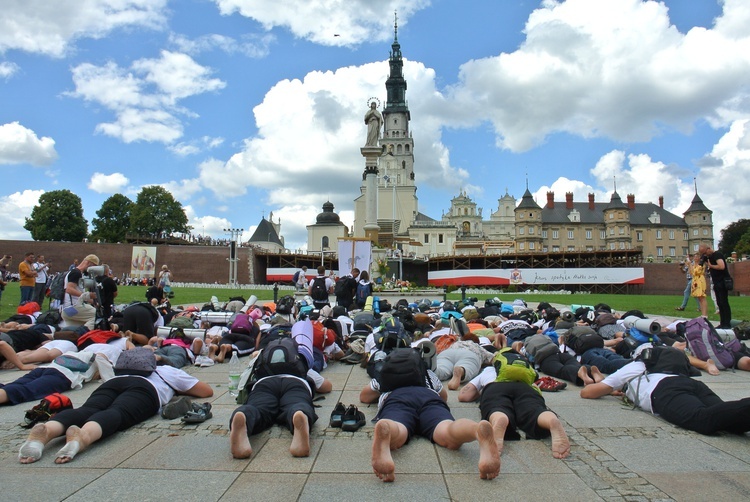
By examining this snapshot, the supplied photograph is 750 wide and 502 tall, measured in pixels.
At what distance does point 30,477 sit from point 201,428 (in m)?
1.45

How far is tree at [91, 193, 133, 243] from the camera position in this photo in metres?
72.0

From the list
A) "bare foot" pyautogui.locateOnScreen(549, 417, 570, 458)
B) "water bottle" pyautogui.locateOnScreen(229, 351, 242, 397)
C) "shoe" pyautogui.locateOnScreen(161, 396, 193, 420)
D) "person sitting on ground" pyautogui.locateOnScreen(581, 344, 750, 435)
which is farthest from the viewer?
"water bottle" pyautogui.locateOnScreen(229, 351, 242, 397)

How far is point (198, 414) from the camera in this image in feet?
15.7

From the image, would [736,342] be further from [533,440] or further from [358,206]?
[358,206]

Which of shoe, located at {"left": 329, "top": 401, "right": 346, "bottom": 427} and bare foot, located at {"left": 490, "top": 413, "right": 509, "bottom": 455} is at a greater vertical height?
bare foot, located at {"left": 490, "top": 413, "right": 509, "bottom": 455}

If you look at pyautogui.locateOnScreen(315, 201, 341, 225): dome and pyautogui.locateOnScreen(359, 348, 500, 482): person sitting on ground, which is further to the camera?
pyautogui.locateOnScreen(315, 201, 341, 225): dome

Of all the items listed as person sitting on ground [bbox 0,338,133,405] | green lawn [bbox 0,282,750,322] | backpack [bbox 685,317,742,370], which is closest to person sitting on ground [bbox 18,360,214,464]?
person sitting on ground [bbox 0,338,133,405]

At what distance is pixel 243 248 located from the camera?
57719 millimetres

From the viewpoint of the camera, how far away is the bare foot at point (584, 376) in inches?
238

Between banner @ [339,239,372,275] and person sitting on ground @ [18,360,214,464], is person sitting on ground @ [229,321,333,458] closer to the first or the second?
person sitting on ground @ [18,360,214,464]

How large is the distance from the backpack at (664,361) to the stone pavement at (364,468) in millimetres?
624

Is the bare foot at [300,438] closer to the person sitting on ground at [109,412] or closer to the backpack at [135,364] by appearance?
the person sitting on ground at [109,412]

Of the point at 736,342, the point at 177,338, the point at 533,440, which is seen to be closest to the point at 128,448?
the point at 533,440

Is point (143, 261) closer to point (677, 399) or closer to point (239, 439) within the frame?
point (239, 439)
